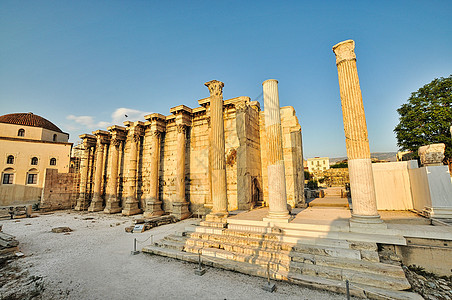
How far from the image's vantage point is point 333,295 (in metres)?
4.57

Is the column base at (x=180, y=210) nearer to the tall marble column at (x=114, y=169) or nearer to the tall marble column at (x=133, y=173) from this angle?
the tall marble column at (x=133, y=173)

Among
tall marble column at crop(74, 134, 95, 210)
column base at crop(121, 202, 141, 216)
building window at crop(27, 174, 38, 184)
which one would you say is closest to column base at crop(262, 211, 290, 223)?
column base at crop(121, 202, 141, 216)

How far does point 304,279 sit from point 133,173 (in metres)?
16.0

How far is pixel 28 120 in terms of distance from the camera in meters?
27.7

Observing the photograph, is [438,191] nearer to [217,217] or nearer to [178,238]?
[217,217]

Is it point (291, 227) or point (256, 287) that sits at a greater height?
point (291, 227)

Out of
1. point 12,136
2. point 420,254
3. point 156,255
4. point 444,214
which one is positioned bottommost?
point 156,255

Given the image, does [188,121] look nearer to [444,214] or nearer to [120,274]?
[120,274]

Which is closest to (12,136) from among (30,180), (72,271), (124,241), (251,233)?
(30,180)

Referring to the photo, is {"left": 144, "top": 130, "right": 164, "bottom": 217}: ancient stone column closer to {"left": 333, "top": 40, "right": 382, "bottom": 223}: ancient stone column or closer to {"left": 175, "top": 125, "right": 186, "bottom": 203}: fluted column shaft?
{"left": 175, "top": 125, "right": 186, "bottom": 203}: fluted column shaft

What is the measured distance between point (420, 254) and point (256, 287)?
16.0 ft

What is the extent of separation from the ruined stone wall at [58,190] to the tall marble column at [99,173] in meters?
5.14

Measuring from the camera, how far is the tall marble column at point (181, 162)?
1412 cm

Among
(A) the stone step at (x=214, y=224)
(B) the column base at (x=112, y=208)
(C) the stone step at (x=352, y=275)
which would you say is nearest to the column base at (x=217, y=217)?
(A) the stone step at (x=214, y=224)
